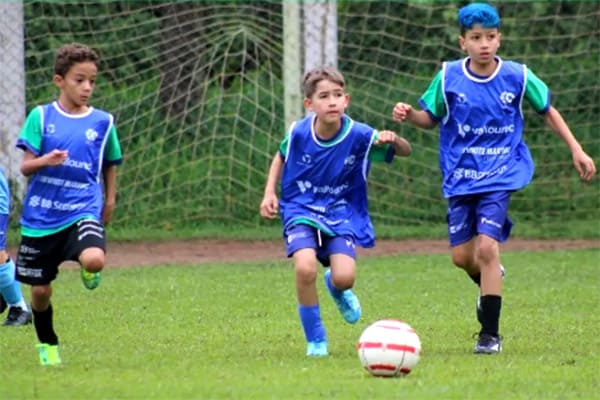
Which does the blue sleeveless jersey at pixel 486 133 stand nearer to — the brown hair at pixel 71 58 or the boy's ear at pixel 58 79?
the brown hair at pixel 71 58

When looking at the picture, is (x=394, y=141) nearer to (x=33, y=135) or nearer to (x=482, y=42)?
(x=482, y=42)

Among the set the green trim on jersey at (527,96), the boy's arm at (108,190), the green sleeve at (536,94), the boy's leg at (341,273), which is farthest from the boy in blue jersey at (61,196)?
the green sleeve at (536,94)

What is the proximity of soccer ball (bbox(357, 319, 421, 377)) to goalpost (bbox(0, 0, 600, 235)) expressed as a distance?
753cm

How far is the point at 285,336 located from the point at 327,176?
1091mm

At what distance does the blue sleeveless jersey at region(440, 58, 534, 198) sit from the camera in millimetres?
7398

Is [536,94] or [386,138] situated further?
[536,94]

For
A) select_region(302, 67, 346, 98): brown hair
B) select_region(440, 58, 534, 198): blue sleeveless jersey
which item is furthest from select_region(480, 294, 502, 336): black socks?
select_region(302, 67, 346, 98): brown hair

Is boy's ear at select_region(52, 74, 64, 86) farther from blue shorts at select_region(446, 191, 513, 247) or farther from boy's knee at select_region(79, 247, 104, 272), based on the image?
blue shorts at select_region(446, 191, 513, 247)

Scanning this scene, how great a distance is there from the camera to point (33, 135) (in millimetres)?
6922

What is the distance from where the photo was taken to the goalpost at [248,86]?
14109 mm

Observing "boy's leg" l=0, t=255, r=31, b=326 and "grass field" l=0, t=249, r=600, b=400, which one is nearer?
"grass field" l=0, t=249, r=600, b=400

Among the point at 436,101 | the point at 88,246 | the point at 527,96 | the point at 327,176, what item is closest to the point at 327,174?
the point at 327,176

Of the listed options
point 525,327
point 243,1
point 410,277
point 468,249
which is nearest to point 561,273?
point 410,277

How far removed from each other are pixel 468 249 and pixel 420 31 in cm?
735
